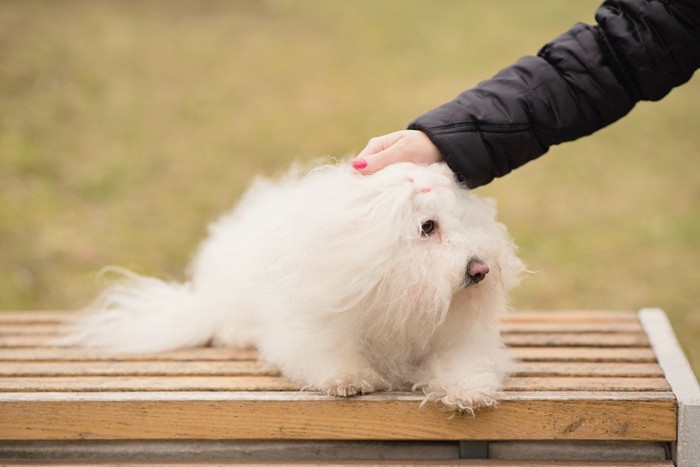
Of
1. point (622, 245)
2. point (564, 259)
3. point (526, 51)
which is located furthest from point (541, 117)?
point (526, 51)

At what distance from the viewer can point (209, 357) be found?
2.71 meters

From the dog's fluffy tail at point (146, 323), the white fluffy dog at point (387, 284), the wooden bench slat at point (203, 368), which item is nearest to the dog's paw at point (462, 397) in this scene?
the white fluffy dog at point (387, 284)

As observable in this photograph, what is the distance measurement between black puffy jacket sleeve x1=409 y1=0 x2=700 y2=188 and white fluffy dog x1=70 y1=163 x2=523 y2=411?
19cm

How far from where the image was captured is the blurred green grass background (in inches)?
202

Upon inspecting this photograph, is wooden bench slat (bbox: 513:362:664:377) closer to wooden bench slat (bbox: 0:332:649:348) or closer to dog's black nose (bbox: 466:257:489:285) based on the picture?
wooden bench slat (bbox: 0:332:649:348)

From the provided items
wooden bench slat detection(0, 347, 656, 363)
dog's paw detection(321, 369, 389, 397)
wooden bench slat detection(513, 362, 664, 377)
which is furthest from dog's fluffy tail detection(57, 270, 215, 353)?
wooden bench slat detection(513, 362, 664, 377)

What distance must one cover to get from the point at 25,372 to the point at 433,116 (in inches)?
54.5

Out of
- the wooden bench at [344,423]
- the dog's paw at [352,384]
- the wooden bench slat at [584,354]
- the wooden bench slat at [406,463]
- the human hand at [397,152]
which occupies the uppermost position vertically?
the human hand at [397,152]

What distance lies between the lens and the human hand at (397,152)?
225cm

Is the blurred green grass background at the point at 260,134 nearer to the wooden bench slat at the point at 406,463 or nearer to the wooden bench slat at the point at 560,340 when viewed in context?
the wooden bench slat at the point at 560,340

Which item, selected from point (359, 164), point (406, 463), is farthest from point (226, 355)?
point (359, 164)

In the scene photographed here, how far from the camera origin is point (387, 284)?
83.9 inches

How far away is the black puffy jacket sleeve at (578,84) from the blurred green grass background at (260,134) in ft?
6.47

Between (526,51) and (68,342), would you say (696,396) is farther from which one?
(526,51)
